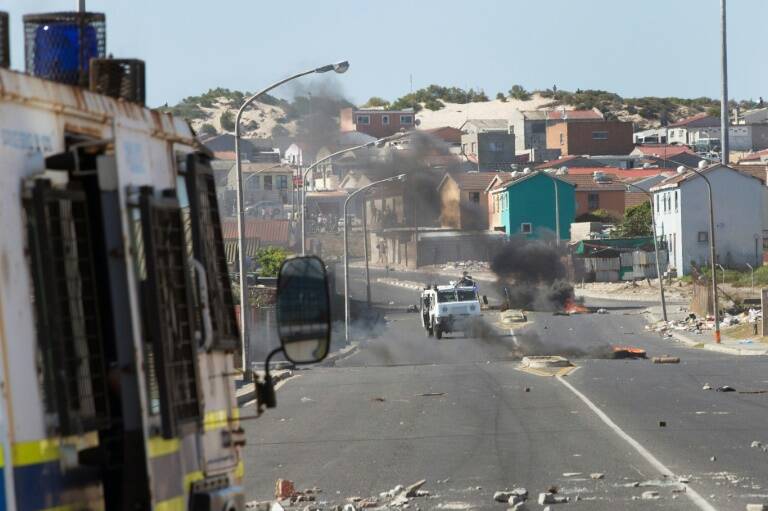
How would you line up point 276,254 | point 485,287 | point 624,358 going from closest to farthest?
point 624,358 < point 276,254 < point 485,287

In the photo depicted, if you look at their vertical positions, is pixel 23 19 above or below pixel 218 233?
above

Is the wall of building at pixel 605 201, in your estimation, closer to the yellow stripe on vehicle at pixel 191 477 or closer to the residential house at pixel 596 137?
the residential house at pixel 596 137

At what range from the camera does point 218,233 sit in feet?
19.1

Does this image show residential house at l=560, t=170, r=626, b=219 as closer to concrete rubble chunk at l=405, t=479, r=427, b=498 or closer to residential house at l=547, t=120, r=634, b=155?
residential house at l=547, t=120, r=634, b=155

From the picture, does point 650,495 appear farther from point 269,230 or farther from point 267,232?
point 269,230

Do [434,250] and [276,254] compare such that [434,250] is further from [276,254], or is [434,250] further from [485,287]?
[276,254]

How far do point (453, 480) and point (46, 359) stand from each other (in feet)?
37.1

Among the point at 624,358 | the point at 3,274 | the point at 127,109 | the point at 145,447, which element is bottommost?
the point at 624,358

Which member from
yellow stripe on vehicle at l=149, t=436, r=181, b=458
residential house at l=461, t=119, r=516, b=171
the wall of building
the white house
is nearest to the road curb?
the white house

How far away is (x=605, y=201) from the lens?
364 ft

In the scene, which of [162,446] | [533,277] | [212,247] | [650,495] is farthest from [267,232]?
[162,446]

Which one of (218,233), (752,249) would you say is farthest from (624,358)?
(752,249)

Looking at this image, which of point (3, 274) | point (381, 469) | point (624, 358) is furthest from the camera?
point (624, 358)

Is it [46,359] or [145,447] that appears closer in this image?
[46,359]
